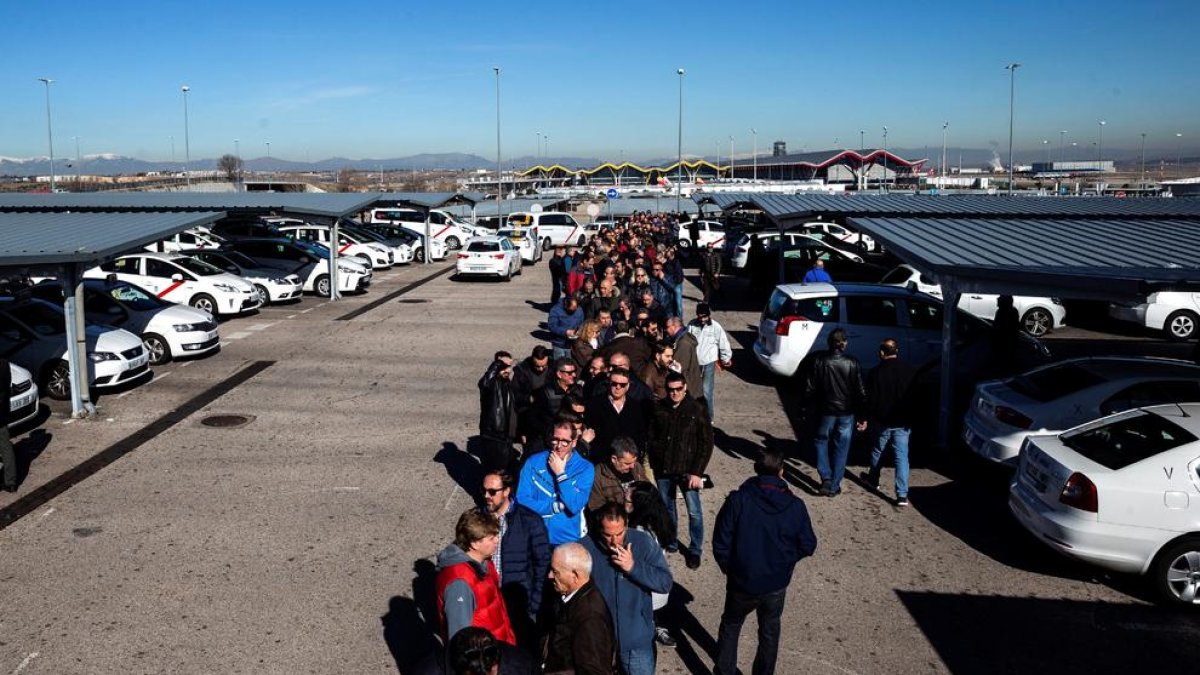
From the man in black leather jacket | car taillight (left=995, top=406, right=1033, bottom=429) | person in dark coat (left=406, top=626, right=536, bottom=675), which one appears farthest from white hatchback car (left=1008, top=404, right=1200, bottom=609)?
person in dark coat (left=406, top=626, right=536, bottom=675)

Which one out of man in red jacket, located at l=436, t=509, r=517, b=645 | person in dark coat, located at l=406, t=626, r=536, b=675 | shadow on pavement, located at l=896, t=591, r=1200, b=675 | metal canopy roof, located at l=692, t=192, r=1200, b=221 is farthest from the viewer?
metal canopy roof, located at l=692, t=192, r=1200, b=221

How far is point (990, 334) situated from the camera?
13.8 metres

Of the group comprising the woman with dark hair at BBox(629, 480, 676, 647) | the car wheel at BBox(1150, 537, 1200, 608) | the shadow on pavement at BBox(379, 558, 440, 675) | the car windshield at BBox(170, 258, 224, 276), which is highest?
the car windshield at BBox(170, 258, 224, 276)

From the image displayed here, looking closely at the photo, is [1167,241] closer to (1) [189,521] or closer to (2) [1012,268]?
(2) [1012,268]

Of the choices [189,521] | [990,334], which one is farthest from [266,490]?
[990,334]

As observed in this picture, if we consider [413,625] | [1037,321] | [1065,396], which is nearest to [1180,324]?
[1037,321]

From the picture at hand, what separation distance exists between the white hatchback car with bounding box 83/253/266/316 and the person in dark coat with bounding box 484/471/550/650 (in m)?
17.0

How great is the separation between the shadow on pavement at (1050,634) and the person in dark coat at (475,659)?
149 inches

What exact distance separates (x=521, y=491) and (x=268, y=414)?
8.09 meters

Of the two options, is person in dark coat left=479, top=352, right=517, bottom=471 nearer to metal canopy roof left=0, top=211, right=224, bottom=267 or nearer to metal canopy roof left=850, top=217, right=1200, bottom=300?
metal canopy roof left=850, top=217, right=1200, bottom=300

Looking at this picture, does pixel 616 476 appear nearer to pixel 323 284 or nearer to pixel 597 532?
pixel 597 532

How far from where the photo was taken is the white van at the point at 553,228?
1615 inches

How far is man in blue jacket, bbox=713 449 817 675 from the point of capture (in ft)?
19.7

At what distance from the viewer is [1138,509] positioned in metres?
7.50
